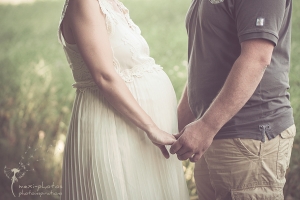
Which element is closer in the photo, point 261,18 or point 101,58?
point 261,18

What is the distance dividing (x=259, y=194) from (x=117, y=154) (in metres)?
0.61

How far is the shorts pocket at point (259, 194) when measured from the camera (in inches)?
64.0

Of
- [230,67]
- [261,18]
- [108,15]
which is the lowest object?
[230,67]

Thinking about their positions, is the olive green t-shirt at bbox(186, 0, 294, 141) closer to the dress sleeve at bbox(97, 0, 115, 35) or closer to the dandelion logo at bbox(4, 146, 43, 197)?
the dress sleeve at bbox(97, 0, 115, 35)

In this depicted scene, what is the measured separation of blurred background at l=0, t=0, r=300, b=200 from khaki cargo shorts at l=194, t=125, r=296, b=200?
4.46 feet

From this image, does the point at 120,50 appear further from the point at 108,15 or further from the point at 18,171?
the point at 18,171

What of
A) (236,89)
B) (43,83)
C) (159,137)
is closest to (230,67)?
(236,89)

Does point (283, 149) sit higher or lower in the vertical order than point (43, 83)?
lower

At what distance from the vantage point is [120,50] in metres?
1.64

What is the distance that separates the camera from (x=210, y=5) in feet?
5.22

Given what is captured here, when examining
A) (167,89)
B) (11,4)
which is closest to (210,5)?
(167,89)

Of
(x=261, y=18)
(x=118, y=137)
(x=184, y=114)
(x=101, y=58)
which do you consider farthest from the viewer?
(x=184, y=114)

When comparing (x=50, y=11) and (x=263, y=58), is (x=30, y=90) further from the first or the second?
(x=263, y=58)

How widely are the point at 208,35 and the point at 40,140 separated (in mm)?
2153
